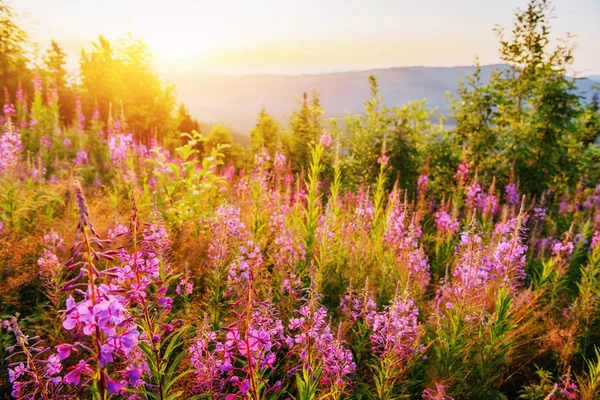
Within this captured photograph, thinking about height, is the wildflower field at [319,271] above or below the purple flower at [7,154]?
below

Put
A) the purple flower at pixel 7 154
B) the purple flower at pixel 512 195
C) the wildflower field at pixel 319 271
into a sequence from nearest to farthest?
the wildflower field at pixel 319 271 < the purple flower at pixel 7 154 < the purple flower at pixel 512 195

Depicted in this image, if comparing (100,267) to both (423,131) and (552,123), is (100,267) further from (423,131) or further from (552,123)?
(552,123)

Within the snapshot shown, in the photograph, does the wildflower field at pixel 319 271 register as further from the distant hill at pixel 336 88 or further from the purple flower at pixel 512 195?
the distant hill at pixel 336 88

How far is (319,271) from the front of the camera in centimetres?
391

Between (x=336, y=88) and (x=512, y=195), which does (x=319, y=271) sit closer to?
(x=512, y=195)

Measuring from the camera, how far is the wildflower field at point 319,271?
2.09m

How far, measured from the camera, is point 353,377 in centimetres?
315

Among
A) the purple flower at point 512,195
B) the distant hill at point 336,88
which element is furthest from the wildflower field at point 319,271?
the distant hill at point 336,88

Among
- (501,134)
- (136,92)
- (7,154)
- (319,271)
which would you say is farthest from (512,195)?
(136,92)

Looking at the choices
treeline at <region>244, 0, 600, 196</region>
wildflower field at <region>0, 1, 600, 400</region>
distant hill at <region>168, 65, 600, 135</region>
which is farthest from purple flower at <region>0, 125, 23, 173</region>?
distant hill at <region>168, 65, 600, 135</region>

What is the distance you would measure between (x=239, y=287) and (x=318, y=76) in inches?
6214

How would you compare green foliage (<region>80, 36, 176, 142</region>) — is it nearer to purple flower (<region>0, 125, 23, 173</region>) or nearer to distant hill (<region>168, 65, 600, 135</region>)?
purple flower (<region>0, 125, 23, 173</region>)

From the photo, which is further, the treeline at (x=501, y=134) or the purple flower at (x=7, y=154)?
the treeline at (x=501, y=134)

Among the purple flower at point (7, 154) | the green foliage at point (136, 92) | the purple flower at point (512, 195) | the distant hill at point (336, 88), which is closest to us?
the purple flower at point (7, 154)
